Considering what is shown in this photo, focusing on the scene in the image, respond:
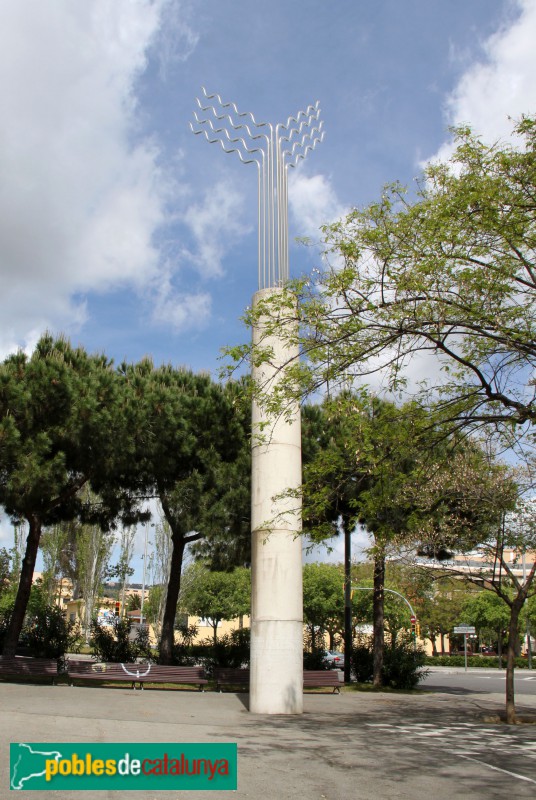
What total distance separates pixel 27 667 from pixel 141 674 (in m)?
3.01

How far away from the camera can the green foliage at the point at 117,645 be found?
24.2 m

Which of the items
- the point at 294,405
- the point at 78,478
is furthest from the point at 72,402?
the point at 294,405

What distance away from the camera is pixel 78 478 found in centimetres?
2147

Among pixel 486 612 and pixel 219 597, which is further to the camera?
pixel 486 612

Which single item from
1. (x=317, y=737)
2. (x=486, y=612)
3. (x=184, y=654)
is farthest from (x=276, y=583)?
(x=486, y=612)

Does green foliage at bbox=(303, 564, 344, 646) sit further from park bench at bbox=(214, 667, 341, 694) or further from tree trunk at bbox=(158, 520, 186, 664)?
park bench at bbox=(214, 667, 341, 694)

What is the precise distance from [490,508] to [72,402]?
33.9ft

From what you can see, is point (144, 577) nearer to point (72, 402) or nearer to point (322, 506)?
point (72, 402)

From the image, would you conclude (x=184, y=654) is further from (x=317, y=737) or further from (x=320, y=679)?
(x=317, y=737)

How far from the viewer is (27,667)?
19.7 metres

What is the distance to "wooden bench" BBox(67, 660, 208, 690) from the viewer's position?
19.7m

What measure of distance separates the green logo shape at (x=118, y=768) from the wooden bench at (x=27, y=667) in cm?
1268

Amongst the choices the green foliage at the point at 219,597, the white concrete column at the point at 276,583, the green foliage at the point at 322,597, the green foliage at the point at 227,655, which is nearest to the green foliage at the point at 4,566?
the green foliage at the point at 219,597

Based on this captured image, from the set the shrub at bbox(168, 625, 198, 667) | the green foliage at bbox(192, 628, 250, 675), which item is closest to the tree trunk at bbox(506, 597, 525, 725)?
the green foliage at bbox(192, 628, 250, 675)
